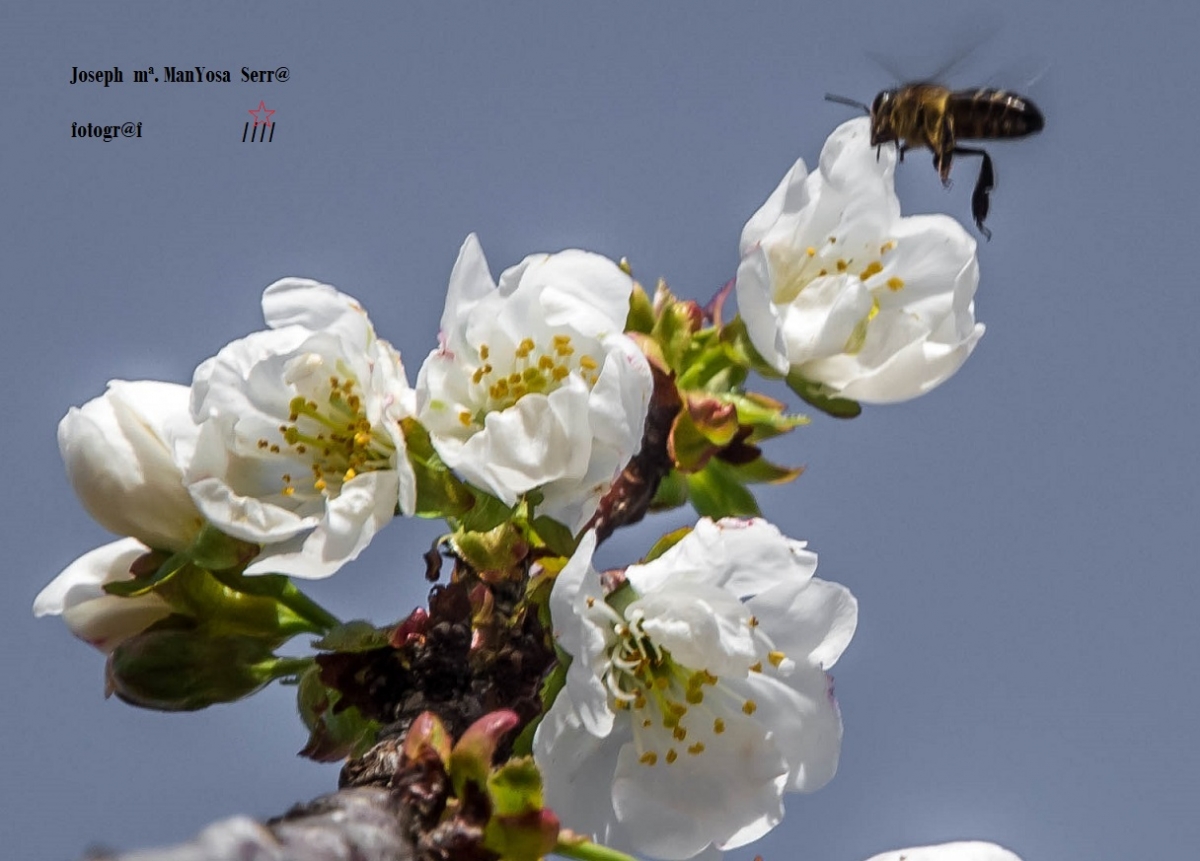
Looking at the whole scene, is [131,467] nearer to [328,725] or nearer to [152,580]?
[152,580]

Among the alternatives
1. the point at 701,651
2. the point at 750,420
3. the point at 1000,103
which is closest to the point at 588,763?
the point at 701,651

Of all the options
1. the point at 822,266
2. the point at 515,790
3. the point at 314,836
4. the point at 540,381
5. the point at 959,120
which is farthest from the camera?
the point at 959,120

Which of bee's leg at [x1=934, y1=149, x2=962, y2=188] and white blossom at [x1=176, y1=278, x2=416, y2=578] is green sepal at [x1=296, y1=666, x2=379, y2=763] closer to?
white blossom at [x1=176, y1=278, x2=416, y2=578]

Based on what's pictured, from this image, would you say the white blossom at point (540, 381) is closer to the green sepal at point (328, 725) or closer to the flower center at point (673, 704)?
the flower center at point (673, 704)

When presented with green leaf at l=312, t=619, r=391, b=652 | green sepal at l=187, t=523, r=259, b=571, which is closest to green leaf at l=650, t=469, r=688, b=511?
green leaf at l=312, t=619, r=391, b=652

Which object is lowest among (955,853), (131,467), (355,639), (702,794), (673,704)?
(955,853)

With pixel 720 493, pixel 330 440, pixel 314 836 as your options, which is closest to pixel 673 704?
pixel 720 493

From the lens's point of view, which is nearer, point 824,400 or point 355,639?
A: point 355,639
